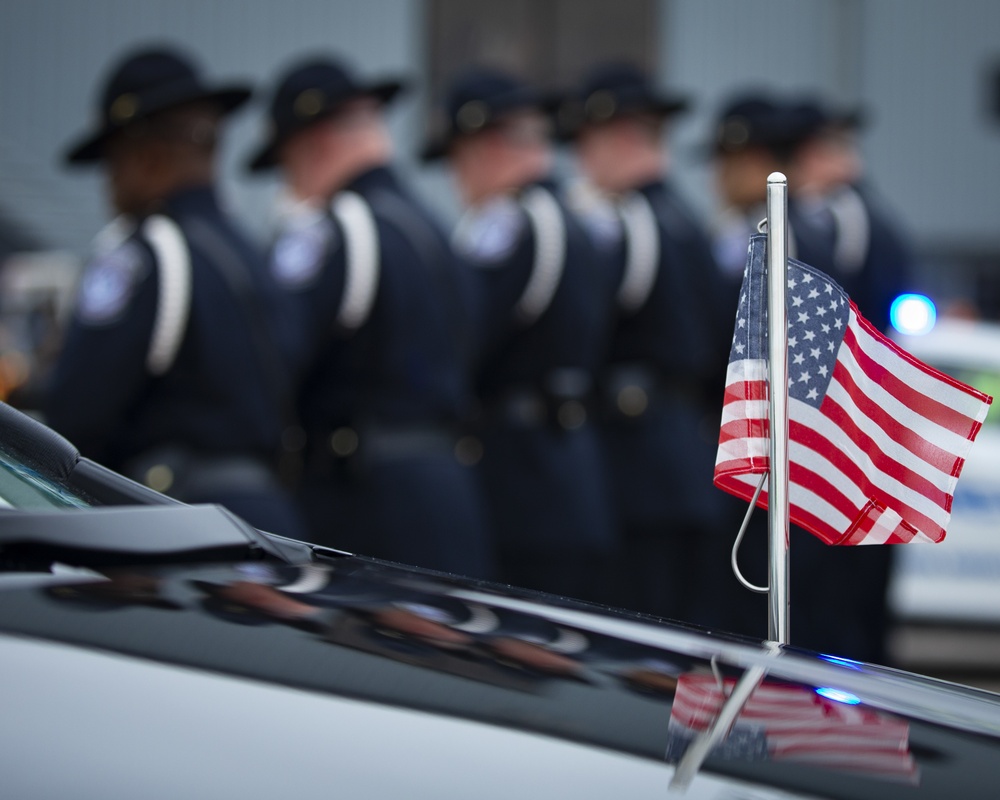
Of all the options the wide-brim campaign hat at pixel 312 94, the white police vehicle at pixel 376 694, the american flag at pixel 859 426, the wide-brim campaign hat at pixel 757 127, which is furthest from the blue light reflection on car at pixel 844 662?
the wide-brim campaign hat at pixel 757 127

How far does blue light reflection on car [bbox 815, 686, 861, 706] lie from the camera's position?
1.38 metres

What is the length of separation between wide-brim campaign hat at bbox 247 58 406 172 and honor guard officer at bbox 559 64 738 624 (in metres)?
1.03

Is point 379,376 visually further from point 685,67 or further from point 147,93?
point 685,67

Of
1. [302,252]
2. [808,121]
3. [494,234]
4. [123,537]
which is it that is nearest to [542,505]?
[494,234]

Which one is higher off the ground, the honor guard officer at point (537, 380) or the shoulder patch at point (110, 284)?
the shoulder patch at point (110, 284)

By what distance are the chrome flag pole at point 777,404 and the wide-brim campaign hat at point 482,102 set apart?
10.3ft

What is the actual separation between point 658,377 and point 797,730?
4.04 metres

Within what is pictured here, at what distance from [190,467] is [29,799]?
2.53m

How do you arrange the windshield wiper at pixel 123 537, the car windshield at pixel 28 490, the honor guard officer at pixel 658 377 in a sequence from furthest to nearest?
the honor guard officer at pixel 658 377 < the car windshield at pixel 28 490 < the windshield wiper at pixel 123 537

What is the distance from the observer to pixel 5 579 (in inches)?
51.1

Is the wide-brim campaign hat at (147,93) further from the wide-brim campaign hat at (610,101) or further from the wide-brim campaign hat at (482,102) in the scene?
the wide-brim campaign hat at (610,101)

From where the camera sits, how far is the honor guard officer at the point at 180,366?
351 cm

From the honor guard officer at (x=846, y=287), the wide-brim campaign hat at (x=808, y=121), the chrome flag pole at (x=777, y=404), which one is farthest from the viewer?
the wide-brim campaign hat at (x=808, y=121)

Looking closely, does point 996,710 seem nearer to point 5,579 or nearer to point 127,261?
Answer: point 5,579
